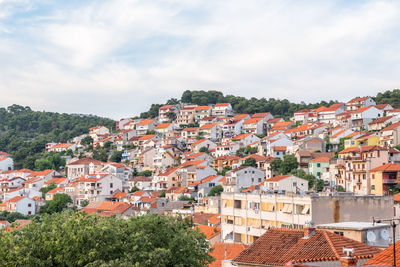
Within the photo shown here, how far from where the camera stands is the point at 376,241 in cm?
2067

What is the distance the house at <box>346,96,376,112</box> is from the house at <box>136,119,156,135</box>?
43748mm

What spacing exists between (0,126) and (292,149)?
130m

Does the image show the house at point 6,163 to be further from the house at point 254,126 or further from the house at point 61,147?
the house at point 254,126

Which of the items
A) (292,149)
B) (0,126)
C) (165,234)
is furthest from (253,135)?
(0,126)

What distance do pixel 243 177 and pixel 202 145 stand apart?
99.3 ft

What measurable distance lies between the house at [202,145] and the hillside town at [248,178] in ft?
0.60

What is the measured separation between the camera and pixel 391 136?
3083 inches

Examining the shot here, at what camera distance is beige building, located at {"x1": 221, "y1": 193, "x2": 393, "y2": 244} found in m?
30.1

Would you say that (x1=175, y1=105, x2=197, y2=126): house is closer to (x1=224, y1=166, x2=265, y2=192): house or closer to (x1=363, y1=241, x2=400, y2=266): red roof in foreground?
(x1=224, y1=166, x2=265, y2=192): house

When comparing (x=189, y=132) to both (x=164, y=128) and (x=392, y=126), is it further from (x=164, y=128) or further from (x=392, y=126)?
(x=392, y=126)

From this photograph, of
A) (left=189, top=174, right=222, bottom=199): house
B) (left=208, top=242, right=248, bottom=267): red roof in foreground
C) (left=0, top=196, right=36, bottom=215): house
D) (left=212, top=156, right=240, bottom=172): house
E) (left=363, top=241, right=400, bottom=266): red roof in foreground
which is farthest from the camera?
(left=212, top=156, right=240, bottom=172): house

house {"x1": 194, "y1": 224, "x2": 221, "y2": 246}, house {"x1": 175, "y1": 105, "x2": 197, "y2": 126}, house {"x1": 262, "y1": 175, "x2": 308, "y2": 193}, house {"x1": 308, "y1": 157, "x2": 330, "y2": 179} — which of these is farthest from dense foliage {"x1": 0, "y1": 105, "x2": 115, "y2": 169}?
house {"x1": 194, "y1": 224, "x2": 221, "y2": 246}

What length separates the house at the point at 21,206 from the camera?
87.4 metres

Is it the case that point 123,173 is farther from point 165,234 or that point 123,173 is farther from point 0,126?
point 0,126
